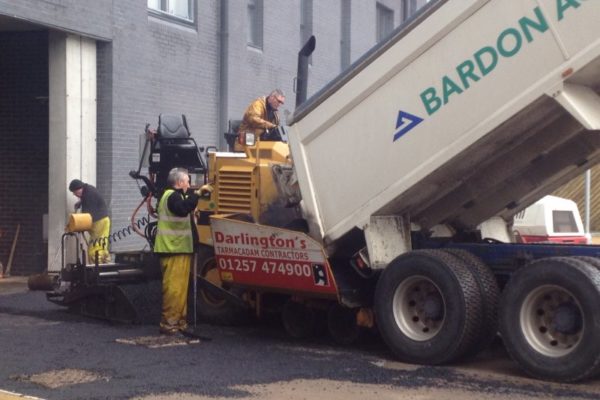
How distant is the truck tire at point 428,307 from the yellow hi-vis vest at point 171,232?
2.07 m

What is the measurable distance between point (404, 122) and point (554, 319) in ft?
6.44

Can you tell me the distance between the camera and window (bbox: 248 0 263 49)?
1916 cm

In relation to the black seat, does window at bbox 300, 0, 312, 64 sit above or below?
above

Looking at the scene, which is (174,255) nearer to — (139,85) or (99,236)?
(99,236)

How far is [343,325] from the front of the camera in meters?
9.52

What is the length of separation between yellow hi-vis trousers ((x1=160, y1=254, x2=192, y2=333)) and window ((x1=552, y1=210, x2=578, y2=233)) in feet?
17.1

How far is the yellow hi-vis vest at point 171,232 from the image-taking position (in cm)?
988

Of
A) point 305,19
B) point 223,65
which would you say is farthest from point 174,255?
point 305,19

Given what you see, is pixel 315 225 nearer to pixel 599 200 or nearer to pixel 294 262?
pixel 294 262

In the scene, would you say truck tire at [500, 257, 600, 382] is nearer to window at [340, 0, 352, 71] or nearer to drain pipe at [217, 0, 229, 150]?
drain pipe at [217, 0, 229, 150]

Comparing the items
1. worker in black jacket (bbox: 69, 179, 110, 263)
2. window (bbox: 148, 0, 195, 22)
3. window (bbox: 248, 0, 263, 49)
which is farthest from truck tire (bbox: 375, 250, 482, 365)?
window (bbox: 248, 0, 263, 49)

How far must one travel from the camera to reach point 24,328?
10422 mm

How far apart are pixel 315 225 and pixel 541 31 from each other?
8.59ft

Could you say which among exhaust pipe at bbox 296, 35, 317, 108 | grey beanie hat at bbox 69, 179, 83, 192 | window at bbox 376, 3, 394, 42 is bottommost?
grey beanie hat at bbox 69, 179, 83, 192
